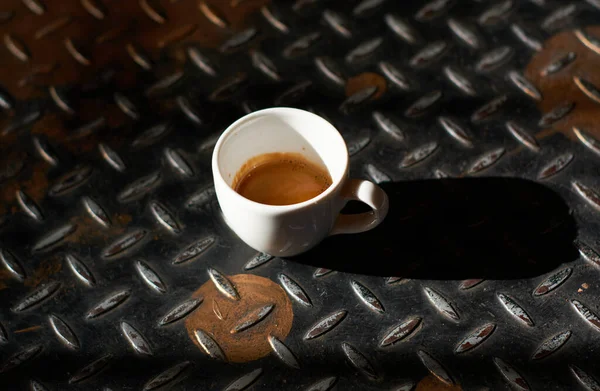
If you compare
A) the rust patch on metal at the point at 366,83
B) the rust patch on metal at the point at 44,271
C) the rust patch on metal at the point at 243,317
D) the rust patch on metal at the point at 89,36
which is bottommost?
the rust patch on metal at the point at 243,317

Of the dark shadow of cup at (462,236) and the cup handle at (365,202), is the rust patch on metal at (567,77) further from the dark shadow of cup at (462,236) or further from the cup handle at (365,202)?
the cup handle at (365,202)

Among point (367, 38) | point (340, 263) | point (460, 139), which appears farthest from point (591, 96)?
point (340, 263)

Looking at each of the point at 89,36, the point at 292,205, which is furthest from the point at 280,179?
the point at 89,36

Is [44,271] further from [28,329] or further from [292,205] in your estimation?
[292,205]

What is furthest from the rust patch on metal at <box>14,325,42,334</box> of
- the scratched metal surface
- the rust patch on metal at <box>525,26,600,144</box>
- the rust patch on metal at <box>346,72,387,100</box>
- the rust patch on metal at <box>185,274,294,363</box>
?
the rust patch on metal at <box>525,26,600,144</box>

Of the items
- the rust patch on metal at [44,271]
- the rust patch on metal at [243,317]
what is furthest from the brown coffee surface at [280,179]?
the rust patch on metal at [44,271]

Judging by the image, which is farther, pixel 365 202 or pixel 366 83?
pixel 366 83

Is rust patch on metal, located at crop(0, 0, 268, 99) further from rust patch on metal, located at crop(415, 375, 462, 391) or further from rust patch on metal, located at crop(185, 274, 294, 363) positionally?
rust patch on metal, located at crop(415, 375, 462, 391)

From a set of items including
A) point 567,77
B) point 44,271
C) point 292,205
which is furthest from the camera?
point 567,77
